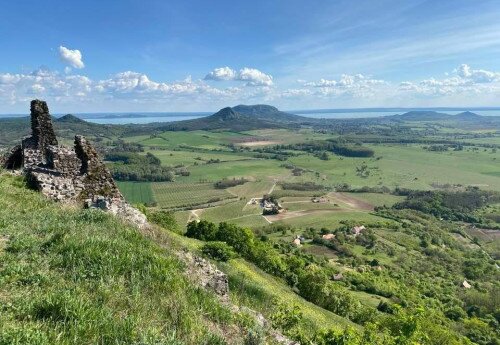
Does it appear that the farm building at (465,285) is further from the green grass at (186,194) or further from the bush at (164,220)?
the green grass at (186,194)

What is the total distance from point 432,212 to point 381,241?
204 ft

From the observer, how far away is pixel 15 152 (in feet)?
99.0

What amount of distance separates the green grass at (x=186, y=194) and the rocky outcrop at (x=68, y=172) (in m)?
129

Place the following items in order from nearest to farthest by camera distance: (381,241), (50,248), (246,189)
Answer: (50,248)
(381,241)
(246,189)

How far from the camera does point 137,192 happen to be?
178 m

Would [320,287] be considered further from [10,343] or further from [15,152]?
[10,343]

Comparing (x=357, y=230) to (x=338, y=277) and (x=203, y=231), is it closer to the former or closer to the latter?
(x=338, y=277)

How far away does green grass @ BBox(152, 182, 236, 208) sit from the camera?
16238cm

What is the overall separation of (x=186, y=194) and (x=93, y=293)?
561ft

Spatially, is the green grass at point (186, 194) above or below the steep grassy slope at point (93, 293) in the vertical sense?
below

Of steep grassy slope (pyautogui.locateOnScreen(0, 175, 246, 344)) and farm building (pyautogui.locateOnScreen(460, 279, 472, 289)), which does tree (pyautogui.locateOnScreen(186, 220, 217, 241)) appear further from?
farm building (pyautogui.locateOnScreen(460, 279, 472, 289))

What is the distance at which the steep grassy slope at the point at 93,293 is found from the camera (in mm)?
7160

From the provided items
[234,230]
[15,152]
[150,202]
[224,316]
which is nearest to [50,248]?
[224,316]

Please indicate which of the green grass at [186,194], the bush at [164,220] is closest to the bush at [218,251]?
the bush at [164,220]
